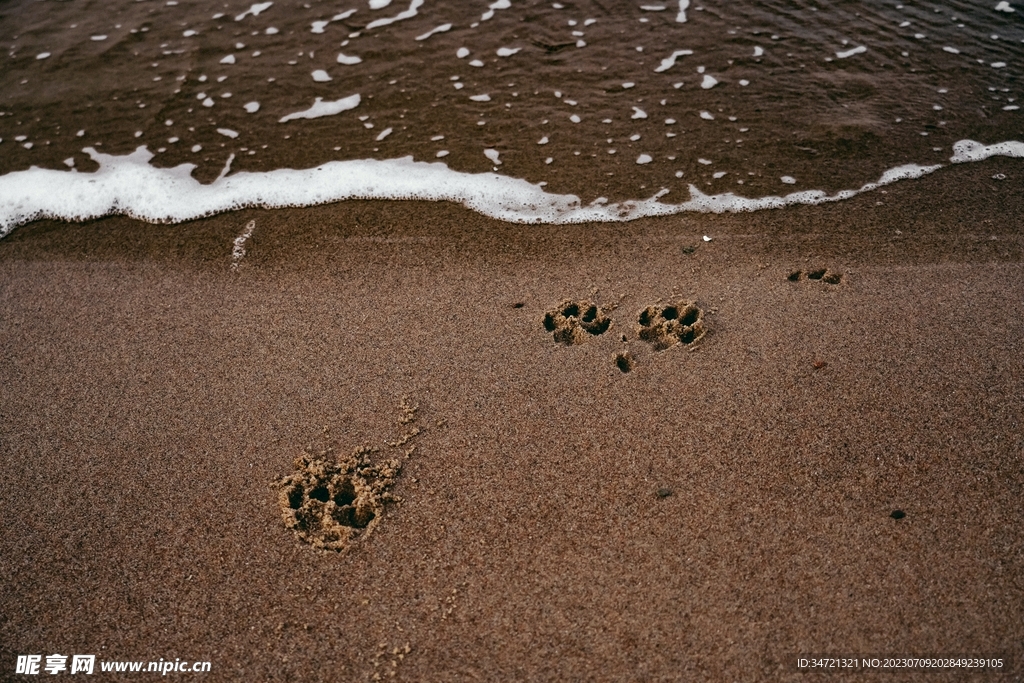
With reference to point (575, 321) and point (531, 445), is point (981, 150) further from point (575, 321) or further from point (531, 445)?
point (531, 445)

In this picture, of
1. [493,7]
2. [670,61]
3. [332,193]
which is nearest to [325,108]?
[332,193]

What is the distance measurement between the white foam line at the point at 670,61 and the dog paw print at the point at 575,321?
8.21 ft

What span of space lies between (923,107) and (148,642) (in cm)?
498

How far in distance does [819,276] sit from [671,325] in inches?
32.0

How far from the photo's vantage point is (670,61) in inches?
183

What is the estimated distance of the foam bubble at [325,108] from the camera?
4.40m

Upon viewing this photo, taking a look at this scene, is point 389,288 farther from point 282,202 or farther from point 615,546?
point 615,546

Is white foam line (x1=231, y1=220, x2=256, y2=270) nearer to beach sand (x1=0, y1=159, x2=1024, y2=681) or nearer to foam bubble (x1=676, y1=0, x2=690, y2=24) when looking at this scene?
beach sand (x1=0, y1=159, x2=1024, y2=681)

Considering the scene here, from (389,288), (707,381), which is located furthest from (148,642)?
(707,381)

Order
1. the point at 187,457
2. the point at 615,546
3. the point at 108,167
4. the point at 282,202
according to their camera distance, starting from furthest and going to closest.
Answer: the point at 108,167 < the point at 282,202 < the point at 187,457 < the point at 615,546

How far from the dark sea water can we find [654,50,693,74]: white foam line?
0.03 metres

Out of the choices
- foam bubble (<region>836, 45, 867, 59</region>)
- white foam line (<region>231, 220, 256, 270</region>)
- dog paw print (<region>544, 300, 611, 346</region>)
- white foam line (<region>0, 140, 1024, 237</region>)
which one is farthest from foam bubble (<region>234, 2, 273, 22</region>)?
foam bubble (<region>836, 45, 867, 59</region>)

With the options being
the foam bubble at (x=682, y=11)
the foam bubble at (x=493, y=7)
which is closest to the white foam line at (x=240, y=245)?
the foam bubble at (x=493, y=7)

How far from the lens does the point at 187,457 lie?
2428 millimetres
